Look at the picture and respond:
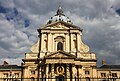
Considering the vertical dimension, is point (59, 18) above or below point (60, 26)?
above

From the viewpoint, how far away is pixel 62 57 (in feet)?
191

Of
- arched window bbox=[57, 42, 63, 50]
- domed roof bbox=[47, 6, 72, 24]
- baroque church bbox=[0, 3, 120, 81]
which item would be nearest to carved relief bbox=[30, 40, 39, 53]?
baroque church bbox=[0, 3, 120, 81]

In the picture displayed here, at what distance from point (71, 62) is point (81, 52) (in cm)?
574

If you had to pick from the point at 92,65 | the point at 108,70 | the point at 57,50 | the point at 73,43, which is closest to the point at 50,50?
the point at 57,50

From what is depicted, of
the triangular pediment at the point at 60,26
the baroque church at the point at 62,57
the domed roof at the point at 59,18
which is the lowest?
the baroque church at the point at 62,57

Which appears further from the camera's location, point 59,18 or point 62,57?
point 59,18

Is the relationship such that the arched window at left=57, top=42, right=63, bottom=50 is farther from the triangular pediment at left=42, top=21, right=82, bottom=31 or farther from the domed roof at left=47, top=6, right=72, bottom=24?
the domed roof at left=47, top=6, right=72, bottom=24

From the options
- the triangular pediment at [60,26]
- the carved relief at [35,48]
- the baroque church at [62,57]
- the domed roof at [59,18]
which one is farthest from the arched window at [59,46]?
the domed roof at [59,18]

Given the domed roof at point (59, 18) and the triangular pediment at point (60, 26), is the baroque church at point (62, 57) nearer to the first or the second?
the triangular pediment at point (60, 26)

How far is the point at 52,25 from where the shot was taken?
64250mm

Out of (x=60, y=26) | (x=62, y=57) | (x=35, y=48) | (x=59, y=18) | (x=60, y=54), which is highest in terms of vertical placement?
(x=59, y=18)

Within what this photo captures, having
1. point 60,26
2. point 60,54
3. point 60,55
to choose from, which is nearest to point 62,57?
point 60,55

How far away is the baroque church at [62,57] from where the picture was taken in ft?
191

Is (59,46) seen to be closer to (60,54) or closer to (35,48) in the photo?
(60,54)
